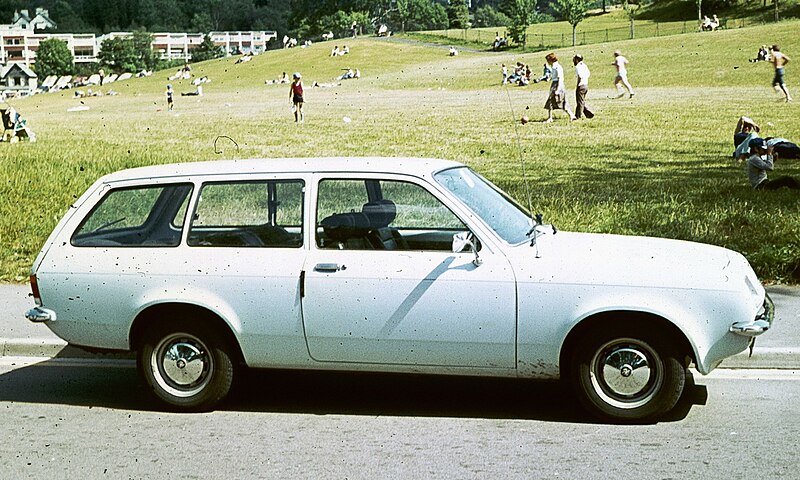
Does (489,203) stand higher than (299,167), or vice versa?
(299,167)

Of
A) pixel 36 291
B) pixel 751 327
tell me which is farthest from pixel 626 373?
pixel 36 291

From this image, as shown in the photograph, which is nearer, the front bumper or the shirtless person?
the front bumper

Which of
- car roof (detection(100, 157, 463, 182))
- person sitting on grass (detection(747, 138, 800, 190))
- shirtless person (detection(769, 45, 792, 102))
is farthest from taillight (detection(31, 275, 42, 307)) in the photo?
shirtless person (detection(769, 45, 792, 102))

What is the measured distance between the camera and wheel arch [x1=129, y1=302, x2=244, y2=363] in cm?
664

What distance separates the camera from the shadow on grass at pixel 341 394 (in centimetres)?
670

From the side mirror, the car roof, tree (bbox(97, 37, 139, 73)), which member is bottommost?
the side mirror

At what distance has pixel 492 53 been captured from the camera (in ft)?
314

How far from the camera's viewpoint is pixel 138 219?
285 inches

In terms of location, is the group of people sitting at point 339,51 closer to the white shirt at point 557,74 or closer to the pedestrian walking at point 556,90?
the pedestrian walking at point 556,90

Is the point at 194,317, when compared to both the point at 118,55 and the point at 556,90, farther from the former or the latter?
the point at 118,55

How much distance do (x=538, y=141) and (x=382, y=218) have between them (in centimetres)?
1848

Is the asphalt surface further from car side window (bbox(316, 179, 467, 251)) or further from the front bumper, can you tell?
car side window (bbox(316, 179, 467, 251))

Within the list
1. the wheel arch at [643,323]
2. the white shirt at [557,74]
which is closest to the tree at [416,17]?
the white shirt at [557,74]

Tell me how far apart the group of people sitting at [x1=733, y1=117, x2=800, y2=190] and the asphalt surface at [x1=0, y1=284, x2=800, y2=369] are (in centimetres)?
508
